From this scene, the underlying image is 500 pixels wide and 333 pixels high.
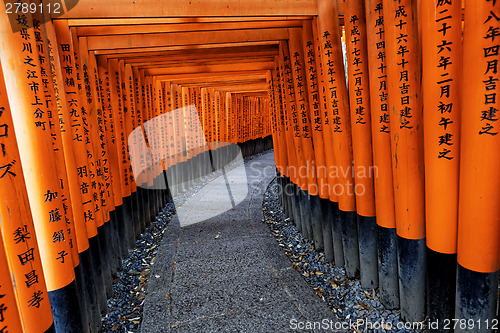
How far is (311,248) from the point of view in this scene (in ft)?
18.7

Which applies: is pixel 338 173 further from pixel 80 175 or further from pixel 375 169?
pixel 80 175

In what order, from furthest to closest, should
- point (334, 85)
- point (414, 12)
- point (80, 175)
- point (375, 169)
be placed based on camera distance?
point (334, 85), point (80, 175), point (375, 169), point (414, 12)

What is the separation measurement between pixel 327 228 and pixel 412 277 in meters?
1.97

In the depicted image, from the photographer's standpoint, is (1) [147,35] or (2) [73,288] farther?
(1) [147,35]

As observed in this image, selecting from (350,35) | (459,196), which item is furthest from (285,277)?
(350,35)

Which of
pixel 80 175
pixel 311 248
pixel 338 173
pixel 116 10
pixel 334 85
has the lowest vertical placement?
pixel 311 248

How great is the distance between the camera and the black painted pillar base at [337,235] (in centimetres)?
464

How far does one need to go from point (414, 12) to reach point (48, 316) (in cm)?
397

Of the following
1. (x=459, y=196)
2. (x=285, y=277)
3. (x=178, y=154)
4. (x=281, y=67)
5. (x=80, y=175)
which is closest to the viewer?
(x=459, y=196)

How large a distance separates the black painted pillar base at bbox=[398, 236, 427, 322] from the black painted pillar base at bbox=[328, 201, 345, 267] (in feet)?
4.58

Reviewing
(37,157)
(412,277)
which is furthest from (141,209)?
(412,277)

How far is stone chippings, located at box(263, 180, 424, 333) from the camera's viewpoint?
11.4ft

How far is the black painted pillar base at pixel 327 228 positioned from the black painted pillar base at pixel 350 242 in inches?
23.7

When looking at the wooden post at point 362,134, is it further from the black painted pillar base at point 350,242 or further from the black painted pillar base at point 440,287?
the black painted pillar base at point 440,287
